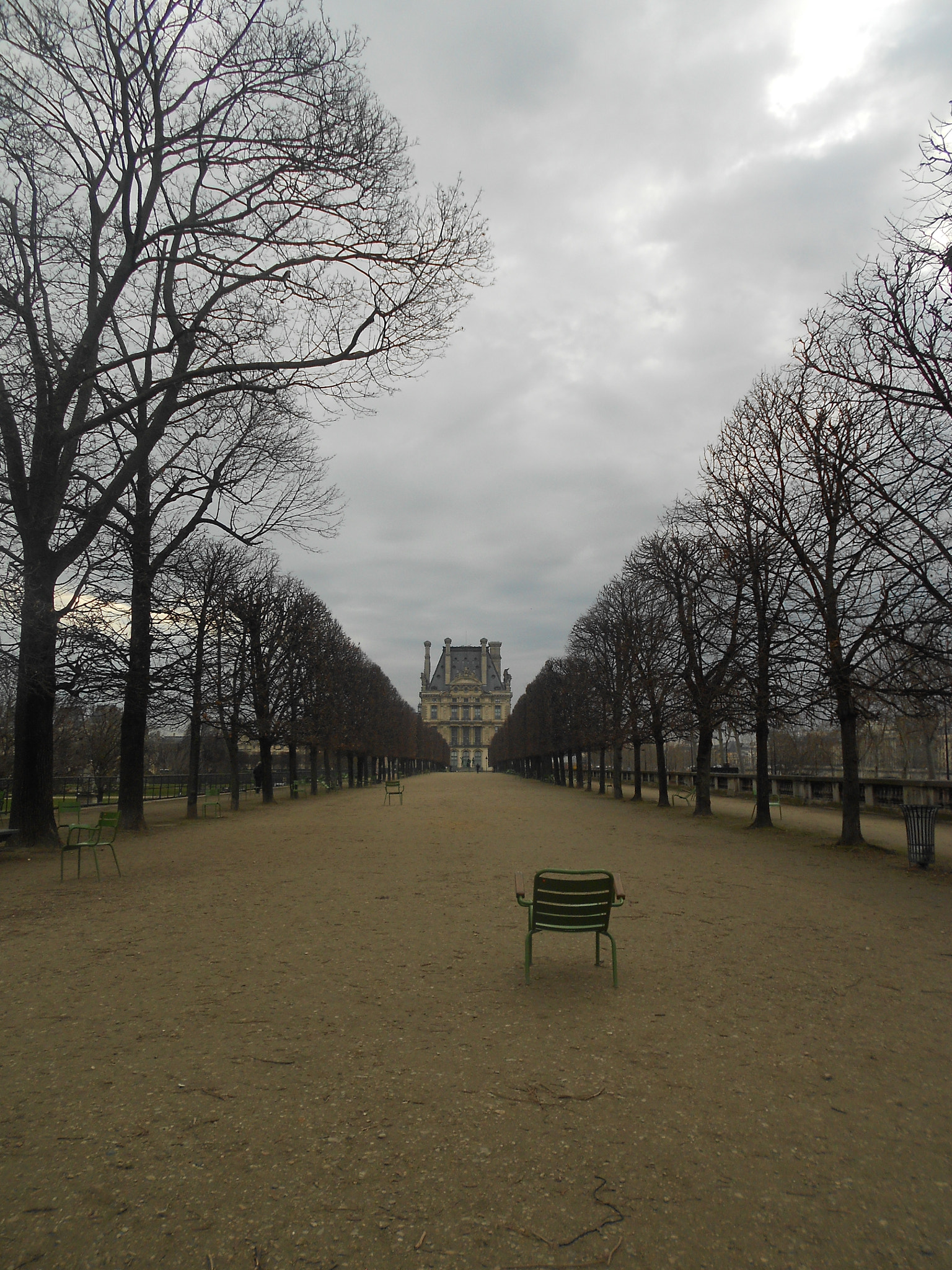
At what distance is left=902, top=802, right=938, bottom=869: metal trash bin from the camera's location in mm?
12609

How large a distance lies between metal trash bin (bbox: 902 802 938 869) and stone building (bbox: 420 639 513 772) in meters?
129

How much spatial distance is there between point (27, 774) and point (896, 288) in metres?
16.5

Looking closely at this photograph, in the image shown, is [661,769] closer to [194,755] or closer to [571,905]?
[194,755]

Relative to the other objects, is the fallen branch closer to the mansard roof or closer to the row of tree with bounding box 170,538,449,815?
the row of tree with bounding box 170,538,449,815

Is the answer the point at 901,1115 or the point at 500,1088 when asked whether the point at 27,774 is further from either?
the point at 901,1115

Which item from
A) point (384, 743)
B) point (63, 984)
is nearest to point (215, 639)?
point (63, 984)

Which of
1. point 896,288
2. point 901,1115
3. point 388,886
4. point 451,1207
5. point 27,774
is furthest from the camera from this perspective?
point 27,774

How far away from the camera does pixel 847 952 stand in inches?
278

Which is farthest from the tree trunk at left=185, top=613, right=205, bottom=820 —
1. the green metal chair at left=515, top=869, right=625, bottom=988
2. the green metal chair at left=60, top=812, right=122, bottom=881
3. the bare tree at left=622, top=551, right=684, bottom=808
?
the green metal chair at left=515, top=869, right=625, bottom=988

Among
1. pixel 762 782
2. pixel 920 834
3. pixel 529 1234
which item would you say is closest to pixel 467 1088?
pixel 529 1234

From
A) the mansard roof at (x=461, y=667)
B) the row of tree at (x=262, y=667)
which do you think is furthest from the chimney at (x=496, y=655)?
the row of tree at (x=262, y=667)

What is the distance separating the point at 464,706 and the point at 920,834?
135373 mm

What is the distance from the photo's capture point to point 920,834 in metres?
12.7

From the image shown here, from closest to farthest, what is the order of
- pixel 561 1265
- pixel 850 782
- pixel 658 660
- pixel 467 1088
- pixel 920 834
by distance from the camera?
pixel 561 1265 → pixel 467 1088 → pixel 920 834 → pixel 850 782 → pixel 658 660
